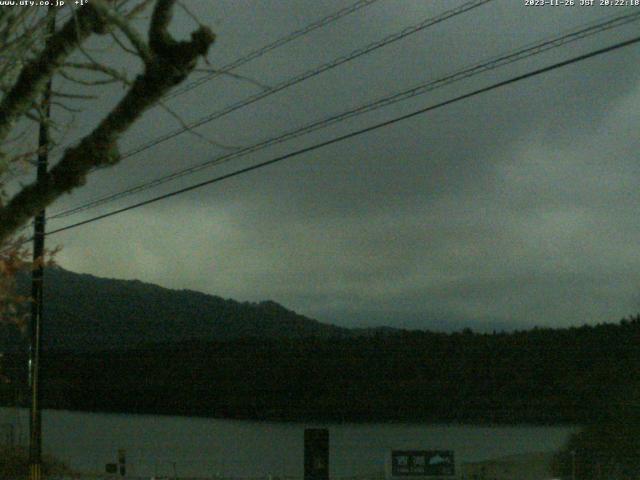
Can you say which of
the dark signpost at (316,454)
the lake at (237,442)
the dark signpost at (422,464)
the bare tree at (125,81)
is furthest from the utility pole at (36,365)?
the bare tree at (125,81)

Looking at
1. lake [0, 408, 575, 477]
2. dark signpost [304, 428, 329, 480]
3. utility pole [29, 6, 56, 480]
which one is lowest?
lake [0, 408, 575, 477]

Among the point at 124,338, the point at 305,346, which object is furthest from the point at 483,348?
the point at 124,338

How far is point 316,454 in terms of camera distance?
2092 centimetres

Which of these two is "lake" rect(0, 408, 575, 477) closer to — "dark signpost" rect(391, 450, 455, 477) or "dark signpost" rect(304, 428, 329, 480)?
"dark signpost" rect(391, 450, 455, 477)

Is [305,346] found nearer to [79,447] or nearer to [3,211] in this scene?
[79,447]

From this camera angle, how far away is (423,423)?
112 feet

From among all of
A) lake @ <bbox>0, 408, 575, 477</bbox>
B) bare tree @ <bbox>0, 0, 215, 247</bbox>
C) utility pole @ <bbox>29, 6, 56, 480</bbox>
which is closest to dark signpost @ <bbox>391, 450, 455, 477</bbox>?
lake @ <bbox>0, 408, 575, 477</bbox>

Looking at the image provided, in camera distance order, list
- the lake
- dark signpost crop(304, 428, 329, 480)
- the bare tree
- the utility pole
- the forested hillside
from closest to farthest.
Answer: the bare tree → the utility pole → dark signpost crop(304, 428, 329, 480) → the lake → the forested hillside

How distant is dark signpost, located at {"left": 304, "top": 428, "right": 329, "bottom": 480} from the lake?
730 cm

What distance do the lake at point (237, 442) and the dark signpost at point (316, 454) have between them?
7.30 meters

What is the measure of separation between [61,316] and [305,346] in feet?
31.2

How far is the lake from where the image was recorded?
97.7ft

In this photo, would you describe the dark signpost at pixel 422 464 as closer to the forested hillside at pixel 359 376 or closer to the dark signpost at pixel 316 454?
the dark signpost at pixel 316 454

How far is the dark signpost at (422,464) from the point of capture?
24.6 m
